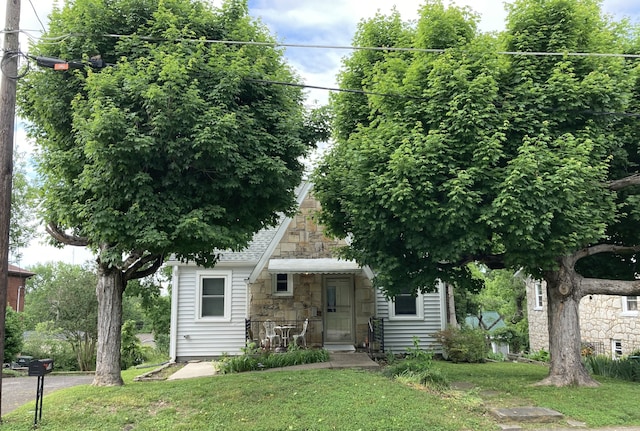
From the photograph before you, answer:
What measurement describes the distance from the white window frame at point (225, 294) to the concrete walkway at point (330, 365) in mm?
1904

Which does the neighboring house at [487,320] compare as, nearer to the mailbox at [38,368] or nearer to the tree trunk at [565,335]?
the tree trunk at [565,335]

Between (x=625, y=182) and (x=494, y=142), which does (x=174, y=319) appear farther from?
(x=625, y=182)

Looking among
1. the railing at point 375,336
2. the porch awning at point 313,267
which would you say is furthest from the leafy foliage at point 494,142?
the railing at point 375,336

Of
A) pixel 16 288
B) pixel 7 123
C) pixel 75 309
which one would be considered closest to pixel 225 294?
pixel 7 123

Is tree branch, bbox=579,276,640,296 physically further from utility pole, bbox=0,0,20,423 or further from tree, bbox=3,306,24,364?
tree, bbox=3,306,24,364

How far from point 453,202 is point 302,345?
789 centimetres

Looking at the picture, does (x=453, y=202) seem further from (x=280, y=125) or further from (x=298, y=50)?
(x=298, y=50)

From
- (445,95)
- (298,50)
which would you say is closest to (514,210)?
(445,95)

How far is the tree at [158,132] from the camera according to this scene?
8148 mm

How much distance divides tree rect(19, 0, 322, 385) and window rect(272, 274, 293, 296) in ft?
16.6

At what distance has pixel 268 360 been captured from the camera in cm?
1242

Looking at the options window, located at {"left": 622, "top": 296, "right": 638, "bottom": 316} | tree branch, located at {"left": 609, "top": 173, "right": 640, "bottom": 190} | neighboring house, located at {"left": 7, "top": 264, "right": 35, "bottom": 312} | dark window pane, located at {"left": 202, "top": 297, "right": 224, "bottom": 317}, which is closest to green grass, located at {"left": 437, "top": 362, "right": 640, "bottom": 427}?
tree branch, located at {"left": 609, "top": 173, "right": 640, "bottom": 190}

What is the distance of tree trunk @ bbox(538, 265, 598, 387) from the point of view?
31.7 feet

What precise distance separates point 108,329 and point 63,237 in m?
2.46
